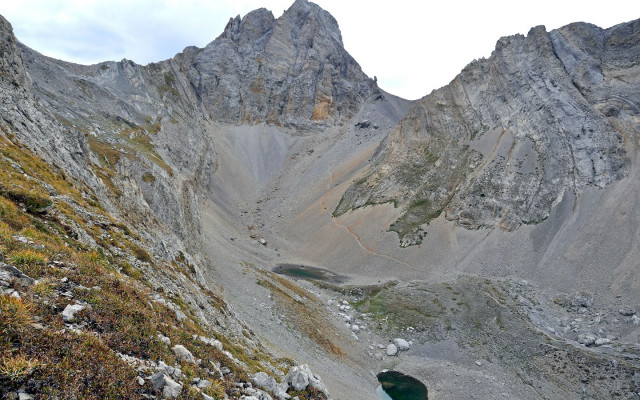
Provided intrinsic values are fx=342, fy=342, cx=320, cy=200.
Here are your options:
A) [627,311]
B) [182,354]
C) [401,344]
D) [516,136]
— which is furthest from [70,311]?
[516,136]

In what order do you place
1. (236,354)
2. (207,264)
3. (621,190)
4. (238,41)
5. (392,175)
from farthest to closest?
(238,41) < (392,175) < (621,190) < (207,264) < (236,354)

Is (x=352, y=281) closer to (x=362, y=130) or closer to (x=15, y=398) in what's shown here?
(x=15, y=398)

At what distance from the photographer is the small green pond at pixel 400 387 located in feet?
104

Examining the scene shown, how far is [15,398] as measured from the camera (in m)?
5.42

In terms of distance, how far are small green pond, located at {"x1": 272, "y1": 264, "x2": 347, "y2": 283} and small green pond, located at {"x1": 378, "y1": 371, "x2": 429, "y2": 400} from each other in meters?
25.9

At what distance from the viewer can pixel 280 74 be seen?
15238 centimetres

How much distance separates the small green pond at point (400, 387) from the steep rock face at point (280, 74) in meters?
117

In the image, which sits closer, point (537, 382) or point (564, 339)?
point (537, 382)

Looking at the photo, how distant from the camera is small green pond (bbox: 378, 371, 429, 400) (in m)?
31.7

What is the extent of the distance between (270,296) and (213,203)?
183 ft

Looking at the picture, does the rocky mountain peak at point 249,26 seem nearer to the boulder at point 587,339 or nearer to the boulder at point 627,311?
the boulder at point 627,311

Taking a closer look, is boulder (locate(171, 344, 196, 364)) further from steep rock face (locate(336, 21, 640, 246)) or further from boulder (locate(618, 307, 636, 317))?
steep rock face (locate(336, 21, 640, 246))

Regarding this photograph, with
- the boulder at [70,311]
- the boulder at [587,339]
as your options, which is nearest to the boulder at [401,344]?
the boulder at [587,339]

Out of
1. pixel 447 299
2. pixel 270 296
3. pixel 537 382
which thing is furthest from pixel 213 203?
pixel 537 382
